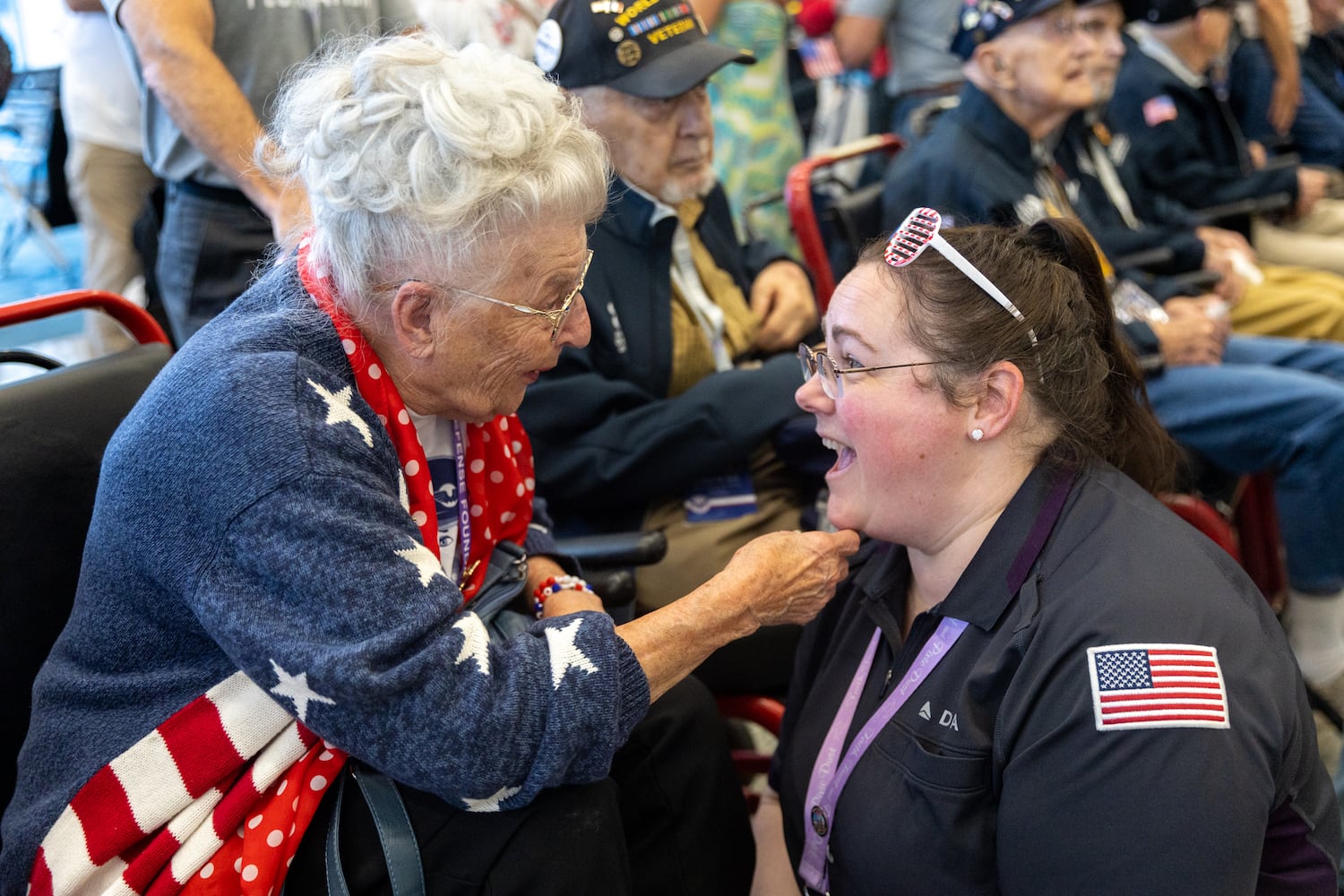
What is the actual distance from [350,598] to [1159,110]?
3.59 m

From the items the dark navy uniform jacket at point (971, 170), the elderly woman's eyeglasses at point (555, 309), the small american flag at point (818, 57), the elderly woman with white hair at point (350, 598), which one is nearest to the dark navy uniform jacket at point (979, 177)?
the dark navy uniform jacket at point (971, 170)

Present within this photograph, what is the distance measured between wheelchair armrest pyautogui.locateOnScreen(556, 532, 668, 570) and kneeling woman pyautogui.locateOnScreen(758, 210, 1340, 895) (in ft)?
1.21

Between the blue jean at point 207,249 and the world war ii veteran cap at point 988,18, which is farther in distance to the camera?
the world war ii veteran cap at point 988,18

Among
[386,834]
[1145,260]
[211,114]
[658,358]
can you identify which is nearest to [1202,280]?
[1145,260]

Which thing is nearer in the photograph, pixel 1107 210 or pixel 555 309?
pixel 555 309

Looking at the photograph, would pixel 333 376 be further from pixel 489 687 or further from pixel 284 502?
pixel 489 687

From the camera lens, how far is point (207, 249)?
2420 millimetres

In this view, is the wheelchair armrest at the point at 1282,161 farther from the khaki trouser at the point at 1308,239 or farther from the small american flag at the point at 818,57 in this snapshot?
the small american flag at the point at 818,57

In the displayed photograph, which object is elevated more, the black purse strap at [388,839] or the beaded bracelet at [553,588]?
the black purse strap at [388,839]

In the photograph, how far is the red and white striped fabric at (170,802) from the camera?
4.33 ft

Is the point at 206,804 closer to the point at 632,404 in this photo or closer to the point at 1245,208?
the point at 632,404

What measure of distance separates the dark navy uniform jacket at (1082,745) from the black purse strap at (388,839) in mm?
551

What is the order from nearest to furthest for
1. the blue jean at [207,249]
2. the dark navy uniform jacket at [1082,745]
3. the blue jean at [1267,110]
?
the dark navy uniform jacket at [1082,745] → the blue jean at [207,249] → the blue jean at [1267,110]

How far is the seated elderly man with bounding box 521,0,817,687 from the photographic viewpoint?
2.14 metres
